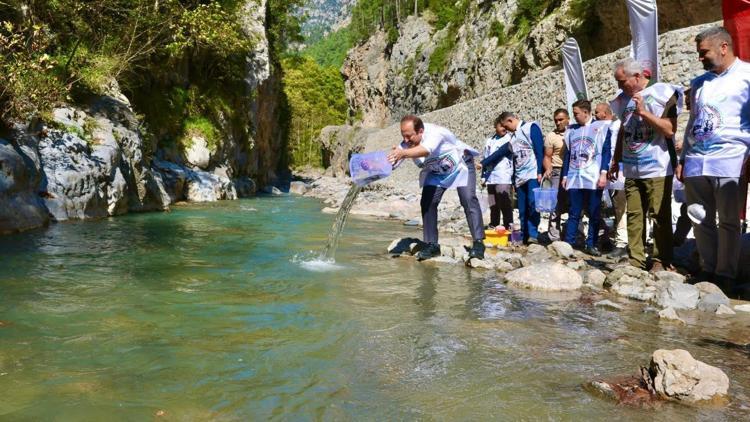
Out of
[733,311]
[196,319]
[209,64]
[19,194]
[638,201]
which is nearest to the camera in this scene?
[196,319]

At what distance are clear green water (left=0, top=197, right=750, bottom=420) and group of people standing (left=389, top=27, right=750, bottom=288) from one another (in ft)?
3.75

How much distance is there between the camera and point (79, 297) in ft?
14.0

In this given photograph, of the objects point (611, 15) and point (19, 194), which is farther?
point (611, 15)

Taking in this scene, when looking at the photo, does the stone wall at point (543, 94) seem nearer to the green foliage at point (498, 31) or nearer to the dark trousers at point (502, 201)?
the green foliage at point (498, 31)

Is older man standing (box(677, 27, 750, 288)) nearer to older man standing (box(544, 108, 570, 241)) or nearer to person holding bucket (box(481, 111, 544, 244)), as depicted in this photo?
person holding bucket (box(481, 111, 544, 244))

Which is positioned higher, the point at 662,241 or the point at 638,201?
the point at 638,201

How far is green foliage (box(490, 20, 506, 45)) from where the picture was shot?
115ft

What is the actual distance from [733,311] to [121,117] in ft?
44.9

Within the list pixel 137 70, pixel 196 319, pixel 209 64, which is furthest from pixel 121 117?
pixel 196 319

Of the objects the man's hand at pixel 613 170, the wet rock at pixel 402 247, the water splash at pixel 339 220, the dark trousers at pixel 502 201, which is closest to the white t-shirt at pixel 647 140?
the man's hand at pixel 613 170

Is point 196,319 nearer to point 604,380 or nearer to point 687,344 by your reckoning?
point 604,380

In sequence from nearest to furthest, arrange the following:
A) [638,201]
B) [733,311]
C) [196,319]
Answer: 1. [196,319]
2. [733,311]
3. [638,201]

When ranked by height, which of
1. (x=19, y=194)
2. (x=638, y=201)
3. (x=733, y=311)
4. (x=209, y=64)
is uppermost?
(x=209, y=64)

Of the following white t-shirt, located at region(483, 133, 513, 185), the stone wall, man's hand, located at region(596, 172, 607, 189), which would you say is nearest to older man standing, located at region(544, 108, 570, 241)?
white t-shirt, located at region(483, 133, 513, 185)
